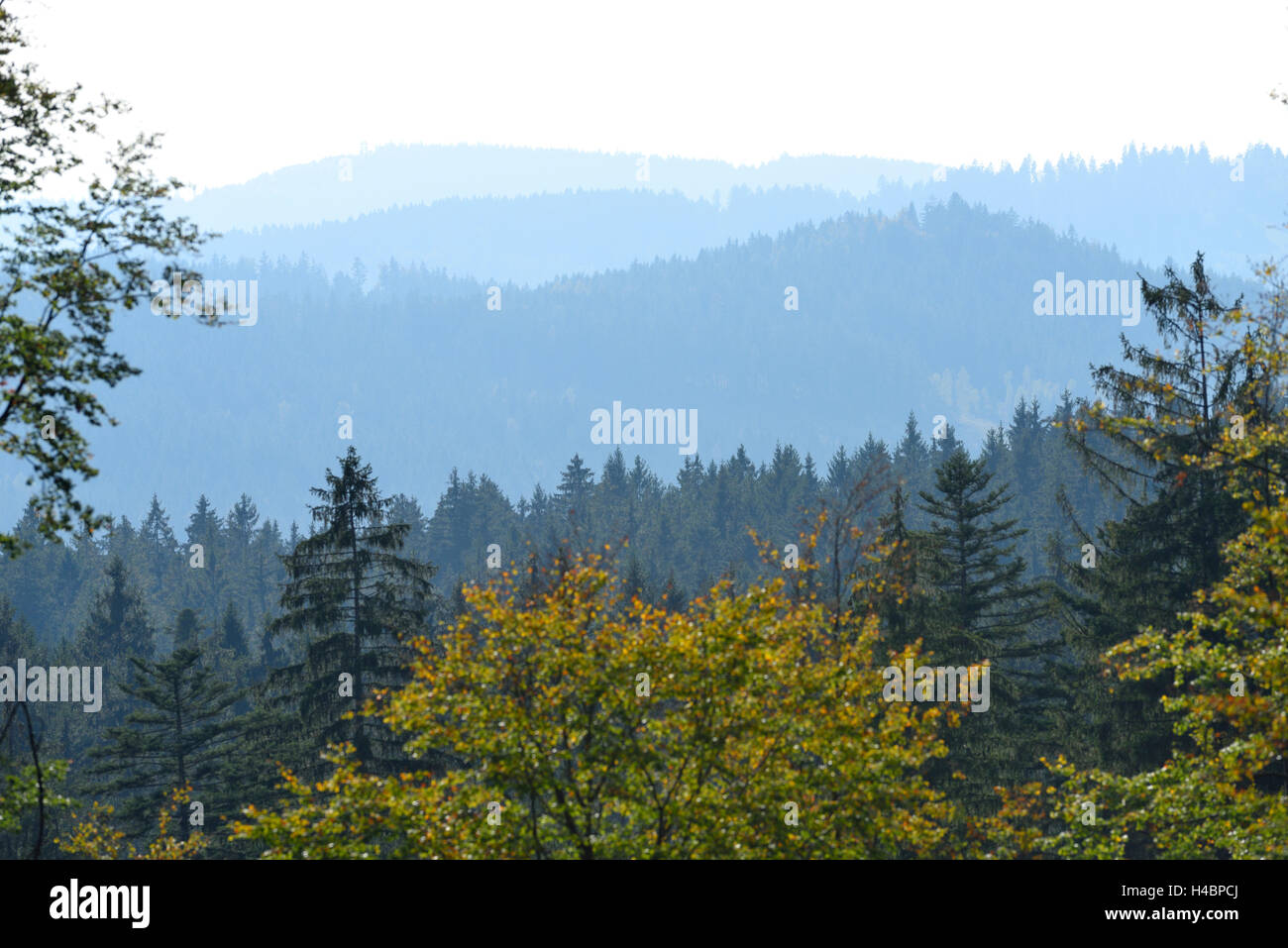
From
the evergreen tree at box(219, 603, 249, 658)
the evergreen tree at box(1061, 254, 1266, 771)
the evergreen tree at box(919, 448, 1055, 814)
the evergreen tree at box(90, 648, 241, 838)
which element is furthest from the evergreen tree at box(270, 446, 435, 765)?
the evergreen tree at box(219, 603, 249, 658)

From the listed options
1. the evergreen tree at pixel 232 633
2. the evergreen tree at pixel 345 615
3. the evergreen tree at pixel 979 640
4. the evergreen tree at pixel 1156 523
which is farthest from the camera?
the evergreen tree at pixel 232 633

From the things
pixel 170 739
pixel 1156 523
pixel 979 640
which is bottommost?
pixel 170 739

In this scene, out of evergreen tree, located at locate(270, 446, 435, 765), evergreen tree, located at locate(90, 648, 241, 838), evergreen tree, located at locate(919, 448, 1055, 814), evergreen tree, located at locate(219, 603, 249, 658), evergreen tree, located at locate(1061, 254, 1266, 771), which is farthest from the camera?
evergreen tree, located at locate(219, 603, 249, 658)

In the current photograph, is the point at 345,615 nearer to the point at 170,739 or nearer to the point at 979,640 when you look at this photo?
the point at 170,739

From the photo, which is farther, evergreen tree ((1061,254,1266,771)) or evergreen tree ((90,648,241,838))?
evergreen tree ((90,648,241,838))

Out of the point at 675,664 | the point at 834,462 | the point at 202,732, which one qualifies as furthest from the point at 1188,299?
the point at 834,462

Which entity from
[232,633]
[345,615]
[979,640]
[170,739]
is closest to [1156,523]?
[979,640]

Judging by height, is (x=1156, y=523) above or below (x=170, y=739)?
above

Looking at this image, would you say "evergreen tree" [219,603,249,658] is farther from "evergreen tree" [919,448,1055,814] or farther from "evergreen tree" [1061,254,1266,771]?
"evergreen tree" [1061,254,1266,771]

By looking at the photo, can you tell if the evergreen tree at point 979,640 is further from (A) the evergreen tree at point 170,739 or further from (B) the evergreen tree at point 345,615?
(A) the evergreen tree at point 170,739

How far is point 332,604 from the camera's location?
2891 cm

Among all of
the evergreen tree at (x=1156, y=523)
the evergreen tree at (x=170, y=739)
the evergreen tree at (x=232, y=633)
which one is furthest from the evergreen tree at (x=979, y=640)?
the evergreen tree at (x=232, y=633)
